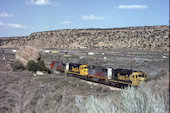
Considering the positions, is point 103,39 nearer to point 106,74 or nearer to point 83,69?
point 83,69

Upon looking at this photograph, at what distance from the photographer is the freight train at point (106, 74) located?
21000 mm

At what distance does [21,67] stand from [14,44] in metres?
88.4

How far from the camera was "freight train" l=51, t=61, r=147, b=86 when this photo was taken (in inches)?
827

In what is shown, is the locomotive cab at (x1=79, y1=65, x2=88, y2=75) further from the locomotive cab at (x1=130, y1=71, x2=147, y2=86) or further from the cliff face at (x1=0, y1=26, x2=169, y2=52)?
the cliff face at (x1=0, y1=26, x2=169, y2=52)

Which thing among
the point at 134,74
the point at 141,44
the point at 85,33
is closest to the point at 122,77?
the point at 134,74

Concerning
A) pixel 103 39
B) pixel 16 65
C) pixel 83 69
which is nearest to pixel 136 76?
pixel 83 69

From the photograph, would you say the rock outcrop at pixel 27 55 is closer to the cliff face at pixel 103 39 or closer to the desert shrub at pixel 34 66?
the desert shrub at pixel 34 66

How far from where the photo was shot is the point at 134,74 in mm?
21094

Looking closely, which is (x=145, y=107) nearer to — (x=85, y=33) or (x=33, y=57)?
(x=33, y=57)

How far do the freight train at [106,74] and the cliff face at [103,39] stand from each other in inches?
1713

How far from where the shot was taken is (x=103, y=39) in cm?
9794

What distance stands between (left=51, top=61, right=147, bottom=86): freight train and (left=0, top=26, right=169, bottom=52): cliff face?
43504 millimetres

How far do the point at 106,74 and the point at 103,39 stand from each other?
73.9 m

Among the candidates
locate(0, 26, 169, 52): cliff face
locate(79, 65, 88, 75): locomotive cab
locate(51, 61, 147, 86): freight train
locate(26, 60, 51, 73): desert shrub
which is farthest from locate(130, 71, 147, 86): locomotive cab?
locate(0, 26, 169, 52): cliff face
